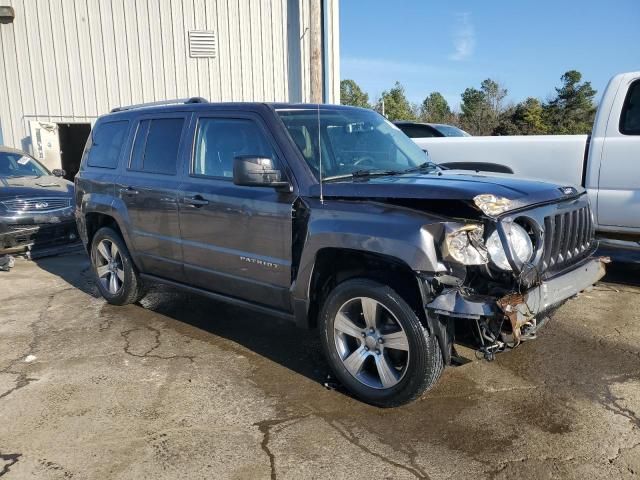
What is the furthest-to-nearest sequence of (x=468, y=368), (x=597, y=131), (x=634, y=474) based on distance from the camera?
(x=597, y=131) < (x=468, y=368) < (x=634, y=474)

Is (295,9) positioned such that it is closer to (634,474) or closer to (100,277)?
(100,277)

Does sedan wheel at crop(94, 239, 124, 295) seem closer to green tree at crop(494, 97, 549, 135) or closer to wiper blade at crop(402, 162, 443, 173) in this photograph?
wiper blade at crop(402, 162, 443, 173)

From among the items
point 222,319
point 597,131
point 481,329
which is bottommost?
point 222,319

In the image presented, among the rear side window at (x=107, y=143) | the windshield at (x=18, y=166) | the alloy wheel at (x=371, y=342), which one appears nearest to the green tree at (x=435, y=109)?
the windshield at (x=18, y=166)

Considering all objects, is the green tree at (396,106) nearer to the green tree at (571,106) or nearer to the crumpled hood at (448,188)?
the green tree at (571,106)

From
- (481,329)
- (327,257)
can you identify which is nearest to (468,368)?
(481,329)

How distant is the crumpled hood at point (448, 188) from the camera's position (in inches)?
123

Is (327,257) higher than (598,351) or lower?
higher

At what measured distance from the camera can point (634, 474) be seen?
2715 millimetres

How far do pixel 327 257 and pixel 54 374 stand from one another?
7.50 feet

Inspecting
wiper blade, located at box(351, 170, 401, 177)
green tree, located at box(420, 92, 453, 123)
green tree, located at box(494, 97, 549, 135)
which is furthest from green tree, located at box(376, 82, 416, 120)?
wiper blade, located at box(351, 170, 401, 177)

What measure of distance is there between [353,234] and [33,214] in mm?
6519

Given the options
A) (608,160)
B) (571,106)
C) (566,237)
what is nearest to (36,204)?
(566,237)

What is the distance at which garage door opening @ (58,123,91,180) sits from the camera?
45.0 feet
